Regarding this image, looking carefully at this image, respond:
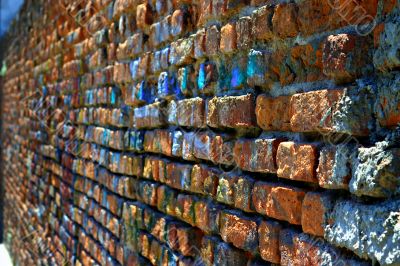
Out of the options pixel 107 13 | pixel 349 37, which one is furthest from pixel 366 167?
pixel 107 13

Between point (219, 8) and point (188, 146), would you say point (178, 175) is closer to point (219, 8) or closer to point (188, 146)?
point (188, 146)

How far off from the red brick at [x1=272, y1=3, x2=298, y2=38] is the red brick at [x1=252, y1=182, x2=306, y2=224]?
33 centimetres

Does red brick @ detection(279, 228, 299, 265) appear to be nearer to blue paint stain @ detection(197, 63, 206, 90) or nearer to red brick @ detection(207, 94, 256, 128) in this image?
red brick @ detection(207, 94, 256, 128)

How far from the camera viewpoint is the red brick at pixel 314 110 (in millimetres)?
968

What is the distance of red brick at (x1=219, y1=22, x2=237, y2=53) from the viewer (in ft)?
4.30

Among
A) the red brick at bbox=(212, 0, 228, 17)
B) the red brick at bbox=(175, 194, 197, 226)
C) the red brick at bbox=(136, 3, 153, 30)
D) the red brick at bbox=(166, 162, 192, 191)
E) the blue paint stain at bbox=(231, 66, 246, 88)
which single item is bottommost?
the red brick at bbox=(175, 194, 197, 226)

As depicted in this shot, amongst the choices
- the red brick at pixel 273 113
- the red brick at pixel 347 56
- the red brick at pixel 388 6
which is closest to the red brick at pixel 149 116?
the red brick at pixel 273 113

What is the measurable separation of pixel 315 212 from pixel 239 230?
0.30m

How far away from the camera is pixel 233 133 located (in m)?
1.33

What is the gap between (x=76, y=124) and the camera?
2.81m

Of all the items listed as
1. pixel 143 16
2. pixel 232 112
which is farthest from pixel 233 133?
pixel 143 16

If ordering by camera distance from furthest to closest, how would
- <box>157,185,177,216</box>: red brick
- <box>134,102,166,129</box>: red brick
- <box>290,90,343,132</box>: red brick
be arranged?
<box>134,102,166,129</box>: red brick < <box>157,185,177,216</box>: red brick < <box>290,90,343,132</box>: red brick

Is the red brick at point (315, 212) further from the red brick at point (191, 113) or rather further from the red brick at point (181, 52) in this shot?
the red brick at point (181, 52)

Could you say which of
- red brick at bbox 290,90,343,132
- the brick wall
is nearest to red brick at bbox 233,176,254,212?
the brick wall
